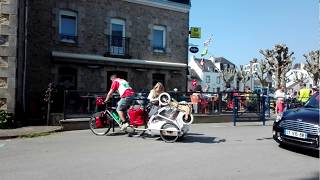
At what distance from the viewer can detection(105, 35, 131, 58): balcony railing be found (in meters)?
23.0

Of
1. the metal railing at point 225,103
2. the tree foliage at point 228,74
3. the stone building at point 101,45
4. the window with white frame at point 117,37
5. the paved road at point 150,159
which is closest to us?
the paved road at point 150,159

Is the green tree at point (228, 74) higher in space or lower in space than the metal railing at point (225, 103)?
higher

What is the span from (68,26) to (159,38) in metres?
5.58

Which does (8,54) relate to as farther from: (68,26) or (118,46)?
(118,46)

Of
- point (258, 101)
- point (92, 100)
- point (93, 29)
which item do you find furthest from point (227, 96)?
point (93, 29)

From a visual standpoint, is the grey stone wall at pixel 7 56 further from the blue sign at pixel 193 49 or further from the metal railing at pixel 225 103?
the blue sign at pixel 193 49

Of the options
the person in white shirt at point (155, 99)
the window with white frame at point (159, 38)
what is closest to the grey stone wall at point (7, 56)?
the person in white shirt at point (155, 99)

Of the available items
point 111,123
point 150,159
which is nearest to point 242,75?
point 111,123

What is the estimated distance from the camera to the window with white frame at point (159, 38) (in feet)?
81.5

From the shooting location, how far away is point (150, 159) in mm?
8977

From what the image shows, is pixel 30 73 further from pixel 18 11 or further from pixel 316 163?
pixel 316 163

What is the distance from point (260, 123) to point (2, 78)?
9854 millimetres

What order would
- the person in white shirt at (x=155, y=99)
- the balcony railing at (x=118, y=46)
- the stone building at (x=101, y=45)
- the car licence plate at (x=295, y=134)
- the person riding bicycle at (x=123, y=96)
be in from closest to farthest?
the car licence plate at (x=295, y=134), the person in white shirt at (x=155, y=99), the person riding bicycle at (x=123, y=96), the stone building at (x=101, y=45), the balcony railing at (x=118, y=46)

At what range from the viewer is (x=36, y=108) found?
19.5m
